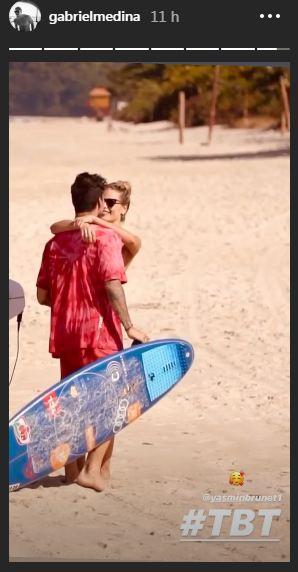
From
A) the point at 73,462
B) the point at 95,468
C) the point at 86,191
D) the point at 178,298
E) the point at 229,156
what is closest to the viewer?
the point at 86,191

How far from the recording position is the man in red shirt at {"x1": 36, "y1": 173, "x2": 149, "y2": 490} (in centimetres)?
573

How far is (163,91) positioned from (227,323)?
466 inches

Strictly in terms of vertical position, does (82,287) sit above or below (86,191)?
below

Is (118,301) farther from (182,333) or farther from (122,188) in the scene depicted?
(182,333)

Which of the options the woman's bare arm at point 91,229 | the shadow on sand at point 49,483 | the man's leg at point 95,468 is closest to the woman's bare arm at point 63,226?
the woman's bare arm at point 91,229

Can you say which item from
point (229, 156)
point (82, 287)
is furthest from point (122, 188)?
point (229, 156)

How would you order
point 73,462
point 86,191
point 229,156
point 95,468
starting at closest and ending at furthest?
point 86,191 < point 95,468 < point 73,462 < point 229,156

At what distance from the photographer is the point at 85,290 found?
5789 millimetres

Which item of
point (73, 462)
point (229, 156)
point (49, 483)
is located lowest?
point (49, 483)
